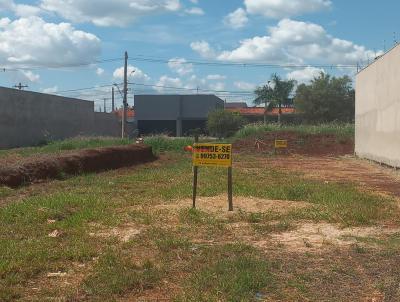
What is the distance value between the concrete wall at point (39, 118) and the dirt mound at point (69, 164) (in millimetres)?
17517

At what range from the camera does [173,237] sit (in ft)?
28.3

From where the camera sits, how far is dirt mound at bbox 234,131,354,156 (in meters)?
44.5

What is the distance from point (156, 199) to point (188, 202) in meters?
0.93

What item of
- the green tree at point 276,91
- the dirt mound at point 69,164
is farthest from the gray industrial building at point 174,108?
the dirt mound at point 69,164

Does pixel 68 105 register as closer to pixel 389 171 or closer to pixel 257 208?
pixel 389 171

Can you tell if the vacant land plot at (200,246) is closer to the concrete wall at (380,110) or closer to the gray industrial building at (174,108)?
the concrete wall at (380,110)

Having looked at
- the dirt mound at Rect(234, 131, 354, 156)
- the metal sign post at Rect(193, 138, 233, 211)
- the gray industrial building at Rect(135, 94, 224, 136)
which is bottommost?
the dirt mound at Rect(234, 131, 354, 156)

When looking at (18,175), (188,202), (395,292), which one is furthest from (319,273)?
(18,175)

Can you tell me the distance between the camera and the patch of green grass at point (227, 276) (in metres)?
5.69

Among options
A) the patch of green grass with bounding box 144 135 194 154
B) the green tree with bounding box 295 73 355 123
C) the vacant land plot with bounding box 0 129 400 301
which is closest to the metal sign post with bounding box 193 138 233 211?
the vacant land plot with bounding box 0 129 400 301

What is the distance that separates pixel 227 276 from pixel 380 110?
23.8 m

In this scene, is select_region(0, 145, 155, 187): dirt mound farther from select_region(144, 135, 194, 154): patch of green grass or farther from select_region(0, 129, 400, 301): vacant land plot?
select_region(144, 135, 194, 154): patch of green grass

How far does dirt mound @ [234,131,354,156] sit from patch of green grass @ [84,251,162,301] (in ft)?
123

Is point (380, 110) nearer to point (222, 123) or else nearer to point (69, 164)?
point (69, 164)
